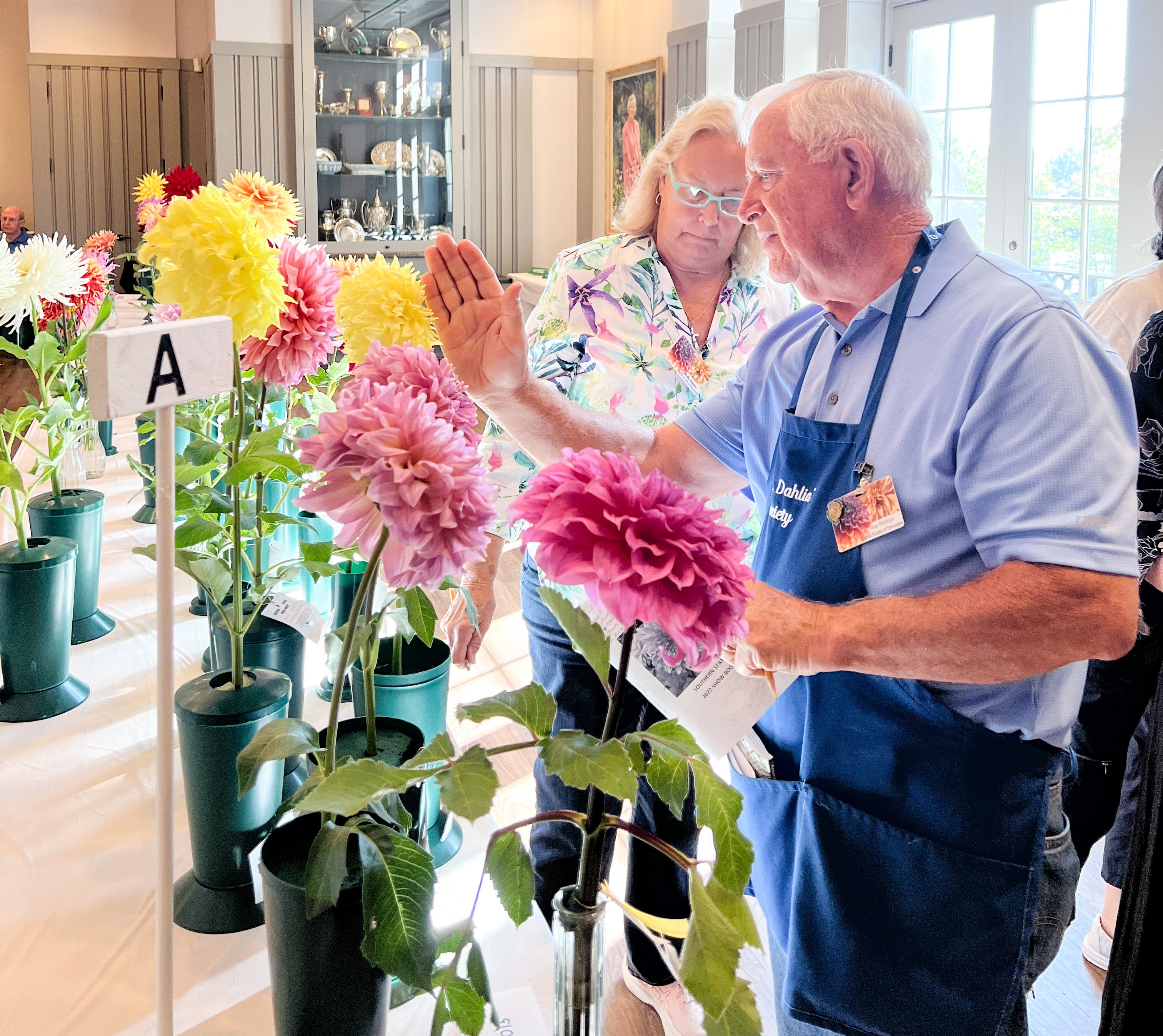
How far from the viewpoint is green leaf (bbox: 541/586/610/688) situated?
0.75 meters

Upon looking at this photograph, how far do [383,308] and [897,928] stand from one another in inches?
36.1

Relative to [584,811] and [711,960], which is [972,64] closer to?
[584,811]

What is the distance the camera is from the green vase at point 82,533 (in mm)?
1986

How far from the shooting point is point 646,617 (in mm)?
646

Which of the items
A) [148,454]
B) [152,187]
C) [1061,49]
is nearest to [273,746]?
[148,454]

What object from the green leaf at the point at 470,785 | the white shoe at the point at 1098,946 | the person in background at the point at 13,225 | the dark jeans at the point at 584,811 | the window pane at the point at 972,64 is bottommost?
the white shoe at the point at 1098,946

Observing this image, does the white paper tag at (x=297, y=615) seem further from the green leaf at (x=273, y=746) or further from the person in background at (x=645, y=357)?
the green leaf at (x=273, y=746)

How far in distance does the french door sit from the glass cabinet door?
3935 mm

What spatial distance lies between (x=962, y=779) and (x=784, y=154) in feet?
2.40

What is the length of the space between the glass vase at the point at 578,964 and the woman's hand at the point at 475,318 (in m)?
0.91

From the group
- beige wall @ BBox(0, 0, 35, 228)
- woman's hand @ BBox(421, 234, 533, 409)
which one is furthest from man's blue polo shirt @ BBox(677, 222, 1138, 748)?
beige wall @ BBox(0, 0, 35, 228)

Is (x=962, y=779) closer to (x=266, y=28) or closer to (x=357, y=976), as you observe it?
(x=357, y=976)

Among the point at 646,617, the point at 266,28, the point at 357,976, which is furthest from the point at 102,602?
the point at 266,28

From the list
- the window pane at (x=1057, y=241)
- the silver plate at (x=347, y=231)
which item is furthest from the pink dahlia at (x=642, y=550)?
the silver plate at (x=347, y=231)
